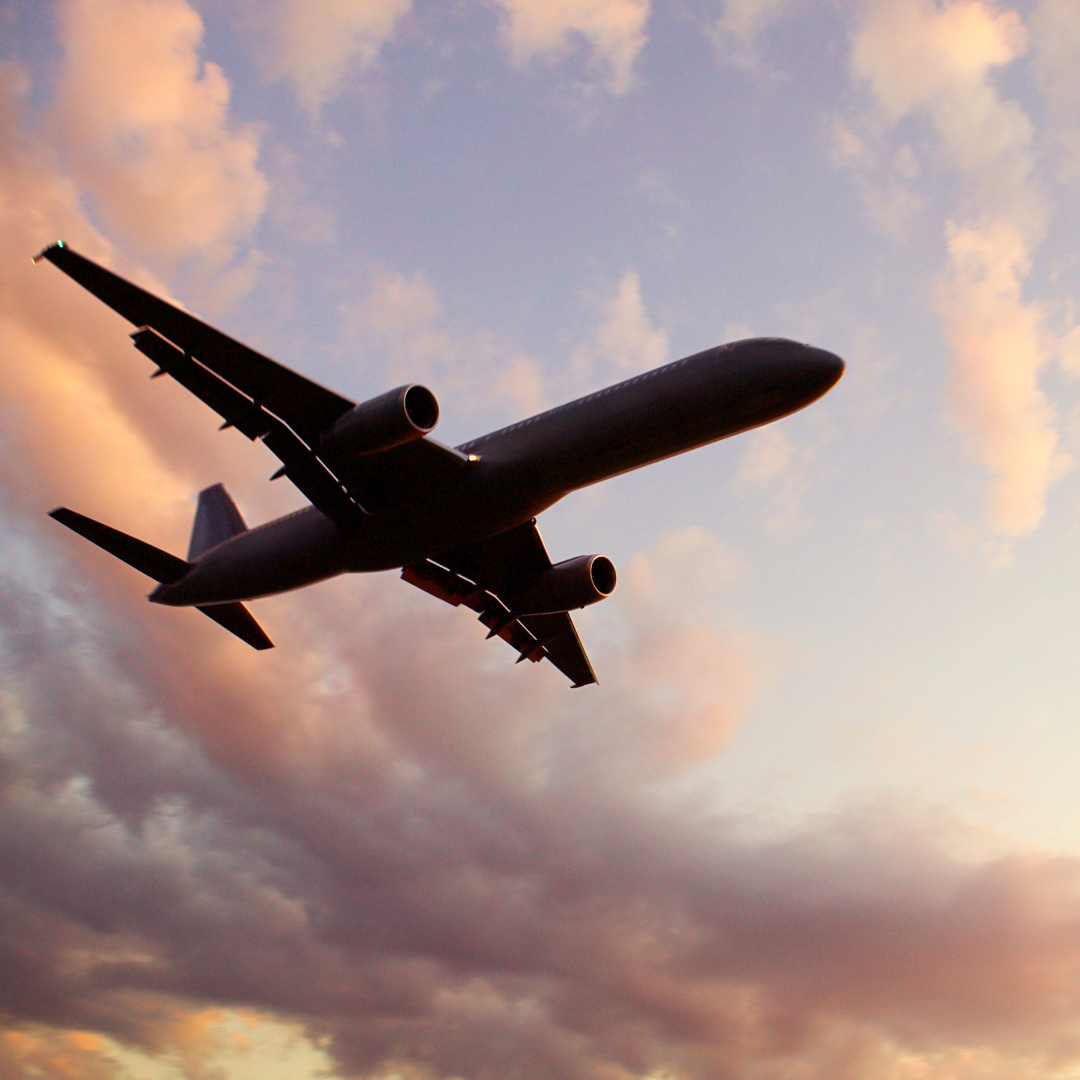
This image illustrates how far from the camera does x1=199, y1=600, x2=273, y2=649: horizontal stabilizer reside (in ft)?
116

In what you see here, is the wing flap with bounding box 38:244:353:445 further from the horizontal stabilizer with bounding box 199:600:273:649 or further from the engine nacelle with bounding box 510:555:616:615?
the horizontal stabilizer with bounding box 199:600:273:649

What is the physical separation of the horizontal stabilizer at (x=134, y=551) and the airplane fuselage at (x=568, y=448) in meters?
5.33

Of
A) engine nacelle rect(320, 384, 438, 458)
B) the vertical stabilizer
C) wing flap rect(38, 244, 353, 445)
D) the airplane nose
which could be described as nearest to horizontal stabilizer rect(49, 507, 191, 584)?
the vertical stabilizer

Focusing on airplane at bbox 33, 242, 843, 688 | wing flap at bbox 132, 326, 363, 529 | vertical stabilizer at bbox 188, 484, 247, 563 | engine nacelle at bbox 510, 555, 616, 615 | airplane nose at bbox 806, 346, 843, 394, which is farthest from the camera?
vertical stabilizer at bbox 188, 484, 247, 563

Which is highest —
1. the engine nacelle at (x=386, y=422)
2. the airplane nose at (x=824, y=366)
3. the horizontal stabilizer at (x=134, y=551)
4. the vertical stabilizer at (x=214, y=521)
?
the vertical stabilizer at (x=214, y=521)

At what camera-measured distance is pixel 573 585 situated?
31062 millimetres

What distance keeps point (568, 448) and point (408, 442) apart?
4425 millimetres

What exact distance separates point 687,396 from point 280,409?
11675 mm

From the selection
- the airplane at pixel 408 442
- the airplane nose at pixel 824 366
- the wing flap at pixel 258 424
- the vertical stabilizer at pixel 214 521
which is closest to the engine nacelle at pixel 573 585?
the airplane at pixel 408 442

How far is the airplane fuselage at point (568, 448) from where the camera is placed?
75.0 feet

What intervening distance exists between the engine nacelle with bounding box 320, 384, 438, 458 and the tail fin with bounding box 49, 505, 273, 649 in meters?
11.1

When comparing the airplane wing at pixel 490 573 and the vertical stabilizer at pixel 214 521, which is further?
the vertical stabilizer at pixel 214 521

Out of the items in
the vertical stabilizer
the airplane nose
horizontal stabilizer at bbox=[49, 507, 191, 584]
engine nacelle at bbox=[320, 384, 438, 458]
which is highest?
the vertical stabilizer

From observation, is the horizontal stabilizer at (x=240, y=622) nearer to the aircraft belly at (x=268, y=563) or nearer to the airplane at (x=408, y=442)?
the aircraft belly at (x=268, y=563)
